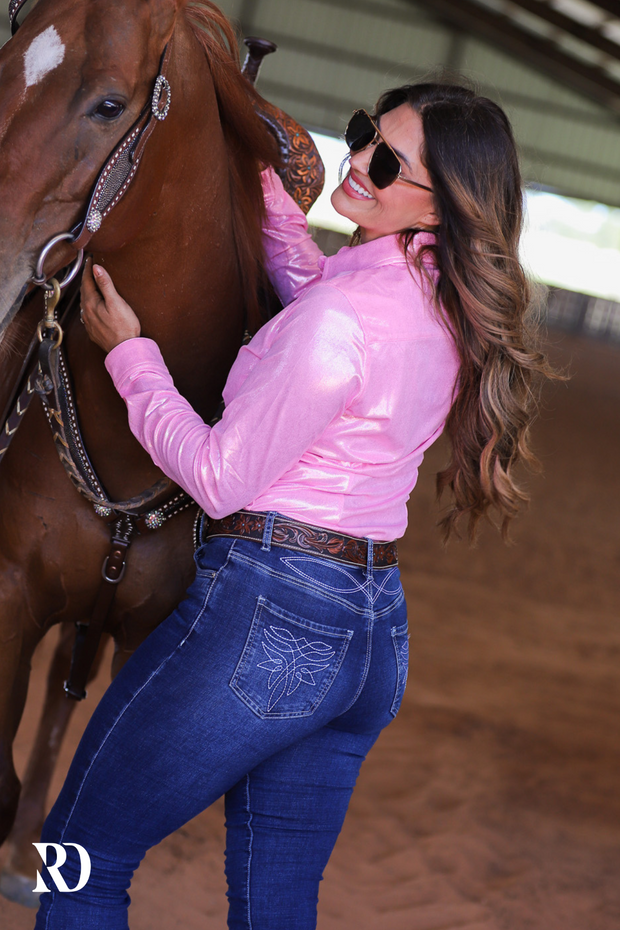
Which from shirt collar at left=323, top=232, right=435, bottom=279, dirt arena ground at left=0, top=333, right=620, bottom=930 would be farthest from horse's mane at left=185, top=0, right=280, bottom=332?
dirt arena ground at left=0, top=333, right=620, bottom=930

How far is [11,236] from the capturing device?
3.66 feet

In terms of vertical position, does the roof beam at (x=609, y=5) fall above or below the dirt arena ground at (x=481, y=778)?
above

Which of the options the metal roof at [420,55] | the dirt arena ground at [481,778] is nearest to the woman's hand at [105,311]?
the dirt arena ground at [481,778]

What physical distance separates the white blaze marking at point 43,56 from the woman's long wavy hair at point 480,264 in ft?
1.71

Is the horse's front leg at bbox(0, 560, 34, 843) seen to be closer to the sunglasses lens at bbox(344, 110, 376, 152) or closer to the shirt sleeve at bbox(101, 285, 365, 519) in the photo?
the shirt sleeve at bbox(101, 285, 365, 519)

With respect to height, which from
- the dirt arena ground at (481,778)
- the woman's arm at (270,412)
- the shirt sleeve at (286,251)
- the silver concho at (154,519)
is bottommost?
the dirt arena ground at (481,778)

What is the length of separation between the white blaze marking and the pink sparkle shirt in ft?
1.24

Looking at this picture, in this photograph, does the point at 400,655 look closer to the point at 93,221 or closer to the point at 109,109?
the point at 93,221

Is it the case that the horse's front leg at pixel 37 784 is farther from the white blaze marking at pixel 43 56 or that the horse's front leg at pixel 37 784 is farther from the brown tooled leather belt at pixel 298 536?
the white blaze marking at pixel 43 56

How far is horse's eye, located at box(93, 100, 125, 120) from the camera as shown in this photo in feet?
3.71

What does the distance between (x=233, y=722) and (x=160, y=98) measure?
0.85m

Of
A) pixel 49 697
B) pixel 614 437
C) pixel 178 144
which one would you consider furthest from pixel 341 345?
pixel 614 437

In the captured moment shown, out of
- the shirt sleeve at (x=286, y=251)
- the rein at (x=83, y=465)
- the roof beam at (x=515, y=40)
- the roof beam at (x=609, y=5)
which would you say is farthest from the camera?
the roof beam at (x=515, y=40)

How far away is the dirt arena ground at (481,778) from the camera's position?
2658 mm
